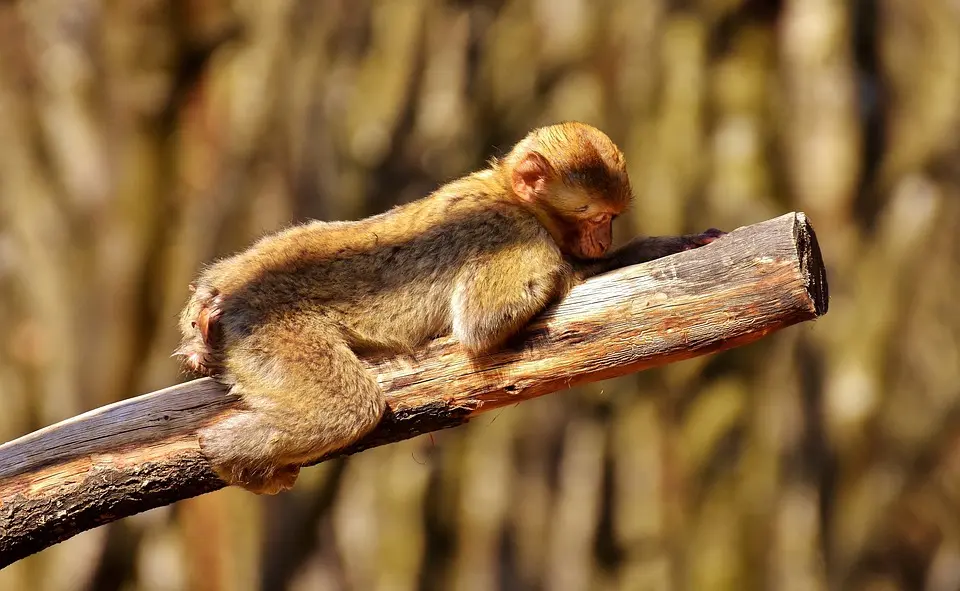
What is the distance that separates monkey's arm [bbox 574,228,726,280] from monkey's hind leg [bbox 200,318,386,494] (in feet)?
3.29

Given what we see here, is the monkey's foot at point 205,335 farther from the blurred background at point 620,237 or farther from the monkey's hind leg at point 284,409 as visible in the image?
the blurred background at point 620,237

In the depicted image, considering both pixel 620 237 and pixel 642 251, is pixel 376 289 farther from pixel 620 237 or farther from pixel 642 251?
pixel 620 237

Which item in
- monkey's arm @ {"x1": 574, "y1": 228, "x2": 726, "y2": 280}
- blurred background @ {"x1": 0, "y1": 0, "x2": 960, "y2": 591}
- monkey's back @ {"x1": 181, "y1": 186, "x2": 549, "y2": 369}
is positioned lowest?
blurred background @ {"x1": 0, "y1": 0, "x2": 960, "y2": 591}

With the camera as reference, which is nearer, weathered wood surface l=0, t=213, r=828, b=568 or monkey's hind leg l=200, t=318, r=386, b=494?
weathered wood surface l=0, t=213, r=828, b=568

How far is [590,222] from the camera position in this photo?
4809 millimetres

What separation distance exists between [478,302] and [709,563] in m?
5.28

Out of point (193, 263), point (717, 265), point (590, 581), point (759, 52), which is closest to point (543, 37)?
point (759, 52)

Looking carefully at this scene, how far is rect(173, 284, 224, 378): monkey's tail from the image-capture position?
4492 mm

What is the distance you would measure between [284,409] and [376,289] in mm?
658

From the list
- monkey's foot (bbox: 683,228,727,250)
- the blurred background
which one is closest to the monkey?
monkey's foot (bbox: 683,228,727,250)

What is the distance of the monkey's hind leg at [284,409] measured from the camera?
4.32 meters

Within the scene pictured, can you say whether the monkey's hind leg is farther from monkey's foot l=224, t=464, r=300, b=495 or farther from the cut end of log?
the cut end of log

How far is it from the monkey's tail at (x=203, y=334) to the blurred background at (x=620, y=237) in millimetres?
4246

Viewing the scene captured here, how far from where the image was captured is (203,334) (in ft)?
14.8
